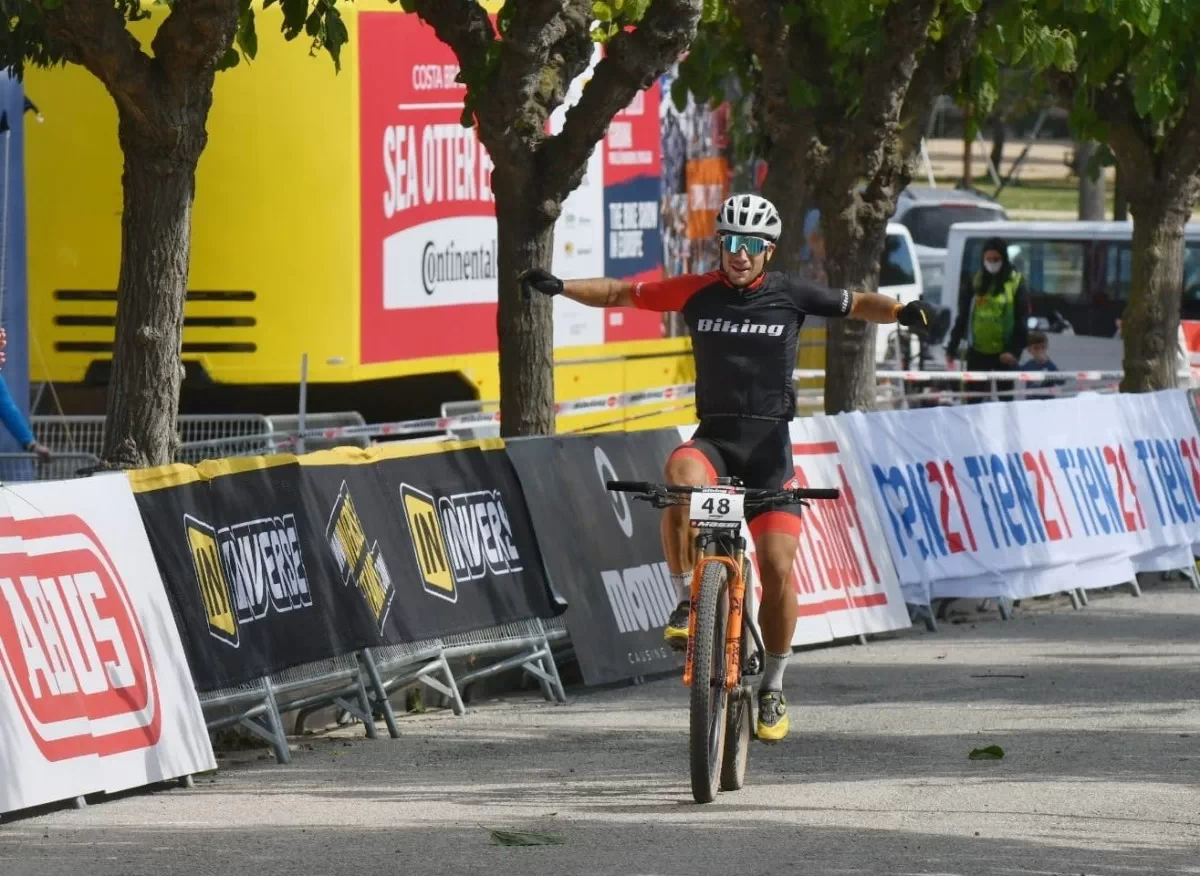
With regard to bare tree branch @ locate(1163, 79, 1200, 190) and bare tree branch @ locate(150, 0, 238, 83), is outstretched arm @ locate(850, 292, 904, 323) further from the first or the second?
bare tree branch @ locate(1163, 79, 1200, 190)

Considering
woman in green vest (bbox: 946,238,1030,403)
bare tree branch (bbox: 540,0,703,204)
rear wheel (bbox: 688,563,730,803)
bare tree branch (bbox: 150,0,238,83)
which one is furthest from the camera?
woman in green vest (bbox: 946,238,1030,403)

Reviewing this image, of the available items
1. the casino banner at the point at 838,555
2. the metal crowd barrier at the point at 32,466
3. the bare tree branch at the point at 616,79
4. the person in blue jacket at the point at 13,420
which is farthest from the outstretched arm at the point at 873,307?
the person in blue jacket at the point at 13,420

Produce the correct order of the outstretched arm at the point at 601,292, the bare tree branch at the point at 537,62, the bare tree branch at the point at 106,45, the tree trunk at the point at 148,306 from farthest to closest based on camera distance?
the bare tree branch at the point at 537,62 < the tree trunk at the point at 148,306 < the bare tree branch at the point at 106,45 < the outstretched arm at the point at 601,292

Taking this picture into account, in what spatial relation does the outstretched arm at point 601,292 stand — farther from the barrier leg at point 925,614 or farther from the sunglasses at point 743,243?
the barrier leg at point 925,614

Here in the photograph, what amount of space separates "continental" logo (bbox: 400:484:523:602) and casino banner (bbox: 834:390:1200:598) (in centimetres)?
342

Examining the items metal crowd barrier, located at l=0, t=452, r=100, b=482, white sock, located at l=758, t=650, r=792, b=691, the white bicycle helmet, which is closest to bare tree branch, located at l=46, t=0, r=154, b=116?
metal crowd barrier, located at l=0, t=452, r=100, b=482

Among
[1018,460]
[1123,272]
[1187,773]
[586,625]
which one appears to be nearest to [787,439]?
[1187,773]

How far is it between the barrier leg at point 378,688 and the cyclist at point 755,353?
2.02 metres

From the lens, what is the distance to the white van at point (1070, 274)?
3250 centimetres

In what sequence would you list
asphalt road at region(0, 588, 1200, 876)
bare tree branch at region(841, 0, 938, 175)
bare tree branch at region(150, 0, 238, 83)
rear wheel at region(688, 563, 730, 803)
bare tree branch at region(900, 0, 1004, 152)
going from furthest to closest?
bare tree branch at region(900, 0, 1004, 152), bare tree branch at region(841, 0, 938, 175), bare tree branch at region(150, 0, 238, 83), rear wheel at region(688, 563, 730, 803), asphalt road at region(0, 588, 1200, 876)

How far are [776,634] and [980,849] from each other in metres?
1.97

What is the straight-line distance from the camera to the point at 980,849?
7848 millimetres

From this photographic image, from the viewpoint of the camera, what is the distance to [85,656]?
9.24 meters

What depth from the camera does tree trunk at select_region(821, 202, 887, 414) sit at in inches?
674
